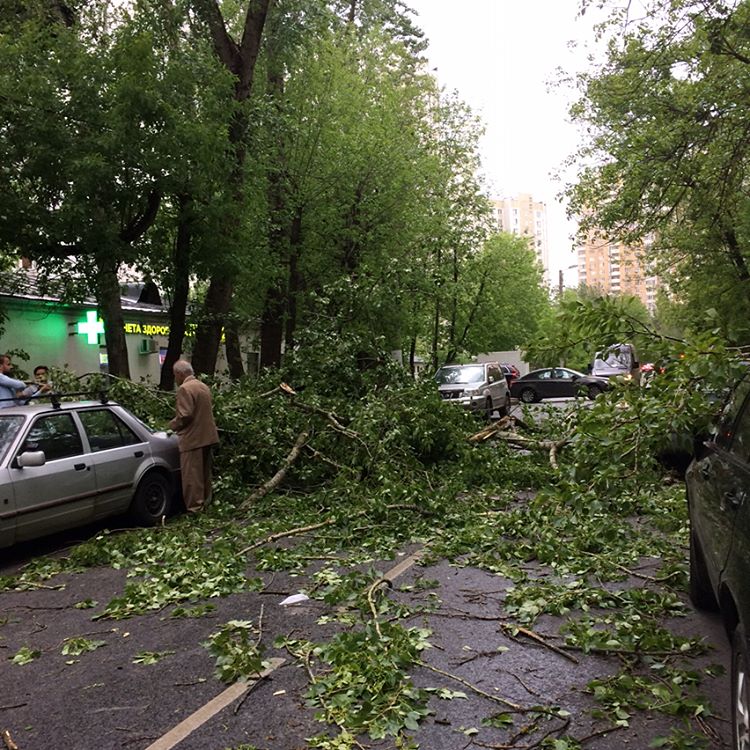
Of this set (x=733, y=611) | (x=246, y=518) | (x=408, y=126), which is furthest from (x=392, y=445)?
(x=408, y=126)

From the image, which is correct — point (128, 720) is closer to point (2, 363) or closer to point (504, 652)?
point (504, 652)

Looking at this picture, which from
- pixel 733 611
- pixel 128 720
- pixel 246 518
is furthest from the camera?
pixel 246 518

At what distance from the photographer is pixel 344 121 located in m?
20.5

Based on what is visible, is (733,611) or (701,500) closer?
(733,611)

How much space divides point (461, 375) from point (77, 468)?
48.4 ft

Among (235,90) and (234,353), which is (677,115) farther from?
(234,353)

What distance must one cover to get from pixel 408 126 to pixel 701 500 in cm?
2180

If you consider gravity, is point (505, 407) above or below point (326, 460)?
below

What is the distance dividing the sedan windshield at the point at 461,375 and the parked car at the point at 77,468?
42.0 ft

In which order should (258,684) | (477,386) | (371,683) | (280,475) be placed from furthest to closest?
(477,386), (280,475), (258,684), (371,683)

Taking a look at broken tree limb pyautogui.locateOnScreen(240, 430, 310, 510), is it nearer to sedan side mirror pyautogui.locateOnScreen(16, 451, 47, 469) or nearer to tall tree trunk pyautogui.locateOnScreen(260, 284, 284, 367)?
sedan side mirror pyautogui.locateOnScreen(16, 451, 47, 469)

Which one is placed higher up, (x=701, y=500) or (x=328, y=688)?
(x=701, y=500)

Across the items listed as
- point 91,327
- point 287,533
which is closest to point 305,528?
point 287,533

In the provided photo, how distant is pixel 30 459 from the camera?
640cm
